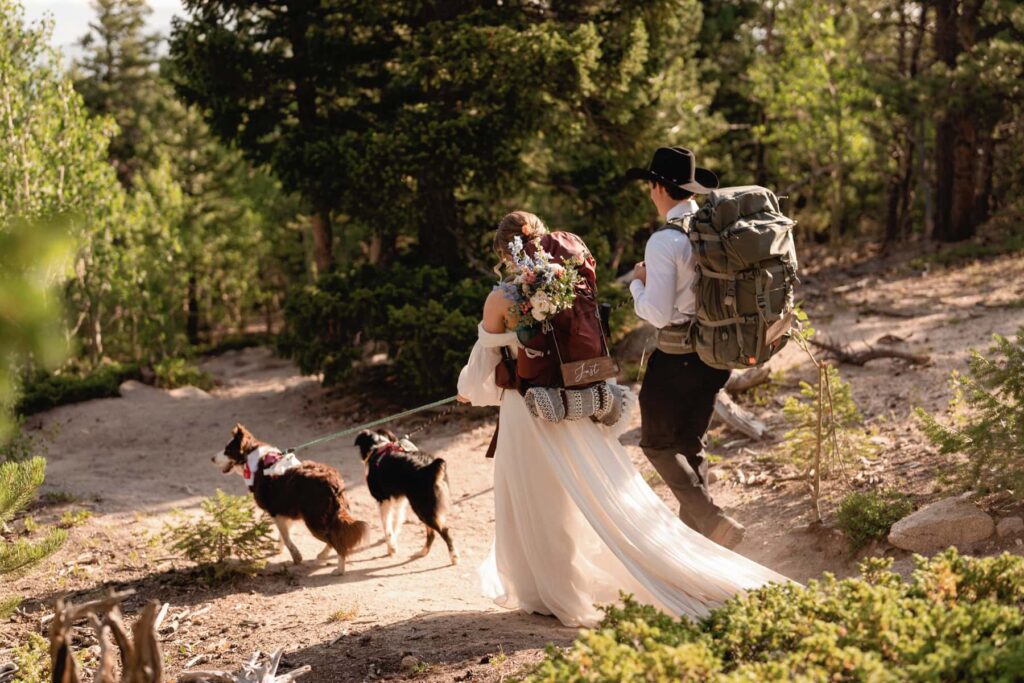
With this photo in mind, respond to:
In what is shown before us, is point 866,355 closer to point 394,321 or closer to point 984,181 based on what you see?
point 394,321

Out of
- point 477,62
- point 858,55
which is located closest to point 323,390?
point 477,62

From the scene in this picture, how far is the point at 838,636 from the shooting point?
138 inches

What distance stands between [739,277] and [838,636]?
197 cm

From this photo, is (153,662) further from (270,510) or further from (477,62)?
(477,62)

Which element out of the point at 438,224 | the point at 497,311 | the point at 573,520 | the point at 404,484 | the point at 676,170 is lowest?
the point at 404,484

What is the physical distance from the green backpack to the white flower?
79 cm

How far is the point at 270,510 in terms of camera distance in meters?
7.39

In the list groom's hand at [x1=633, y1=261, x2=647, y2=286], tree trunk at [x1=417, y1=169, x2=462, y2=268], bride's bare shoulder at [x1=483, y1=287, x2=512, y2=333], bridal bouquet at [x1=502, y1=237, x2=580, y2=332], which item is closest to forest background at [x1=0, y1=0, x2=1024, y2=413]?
tree trunk at [x1=417, y1=169, x2=462, y2=268]

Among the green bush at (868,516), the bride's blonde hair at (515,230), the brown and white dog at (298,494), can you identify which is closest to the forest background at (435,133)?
the brown and white dog at (298,494)

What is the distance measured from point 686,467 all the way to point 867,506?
1746 mm

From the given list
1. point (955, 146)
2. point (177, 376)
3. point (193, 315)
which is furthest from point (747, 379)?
point (193, 315)

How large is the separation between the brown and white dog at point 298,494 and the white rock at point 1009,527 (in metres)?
4.30

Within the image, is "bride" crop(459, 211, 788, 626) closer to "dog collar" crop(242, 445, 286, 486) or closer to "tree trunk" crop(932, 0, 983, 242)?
"dog collar" crop(242, 445, 286, 486)

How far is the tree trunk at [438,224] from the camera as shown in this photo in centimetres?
1340
